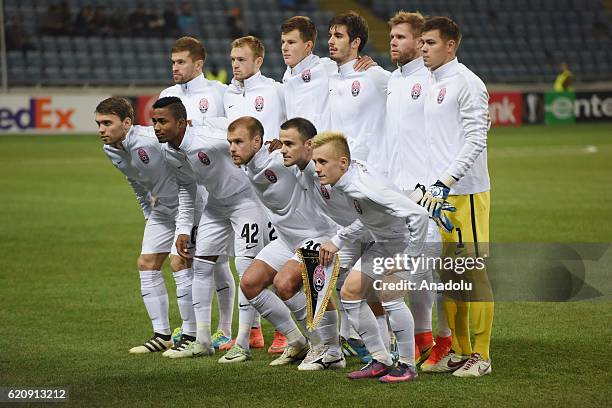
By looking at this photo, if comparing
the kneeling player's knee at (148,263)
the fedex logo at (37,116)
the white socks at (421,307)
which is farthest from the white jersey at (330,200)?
the fedex logo at (37,116)

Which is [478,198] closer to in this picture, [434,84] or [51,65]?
[434,84]

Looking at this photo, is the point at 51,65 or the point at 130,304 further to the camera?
the point at 51,65

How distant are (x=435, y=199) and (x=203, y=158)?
1.95m

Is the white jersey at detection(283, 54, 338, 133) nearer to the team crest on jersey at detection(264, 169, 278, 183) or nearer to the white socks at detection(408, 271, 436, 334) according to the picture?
the team crest on jersey at detection(264, 169, 278, 183)

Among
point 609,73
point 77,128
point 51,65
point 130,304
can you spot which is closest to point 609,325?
point 130,304

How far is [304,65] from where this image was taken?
8.41 m

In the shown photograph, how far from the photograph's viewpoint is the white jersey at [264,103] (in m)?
8.48

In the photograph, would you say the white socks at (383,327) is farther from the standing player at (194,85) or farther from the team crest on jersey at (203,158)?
the standing player at (194,85)

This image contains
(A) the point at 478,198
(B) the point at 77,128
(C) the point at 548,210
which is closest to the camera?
(A) the point at 478,198

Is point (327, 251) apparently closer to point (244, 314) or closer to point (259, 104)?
point (244, 314)

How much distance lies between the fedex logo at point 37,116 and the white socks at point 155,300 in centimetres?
2336

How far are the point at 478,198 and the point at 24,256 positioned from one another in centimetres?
704

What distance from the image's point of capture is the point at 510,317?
9.01 metres

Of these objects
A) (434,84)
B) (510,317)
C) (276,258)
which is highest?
(434,84)
